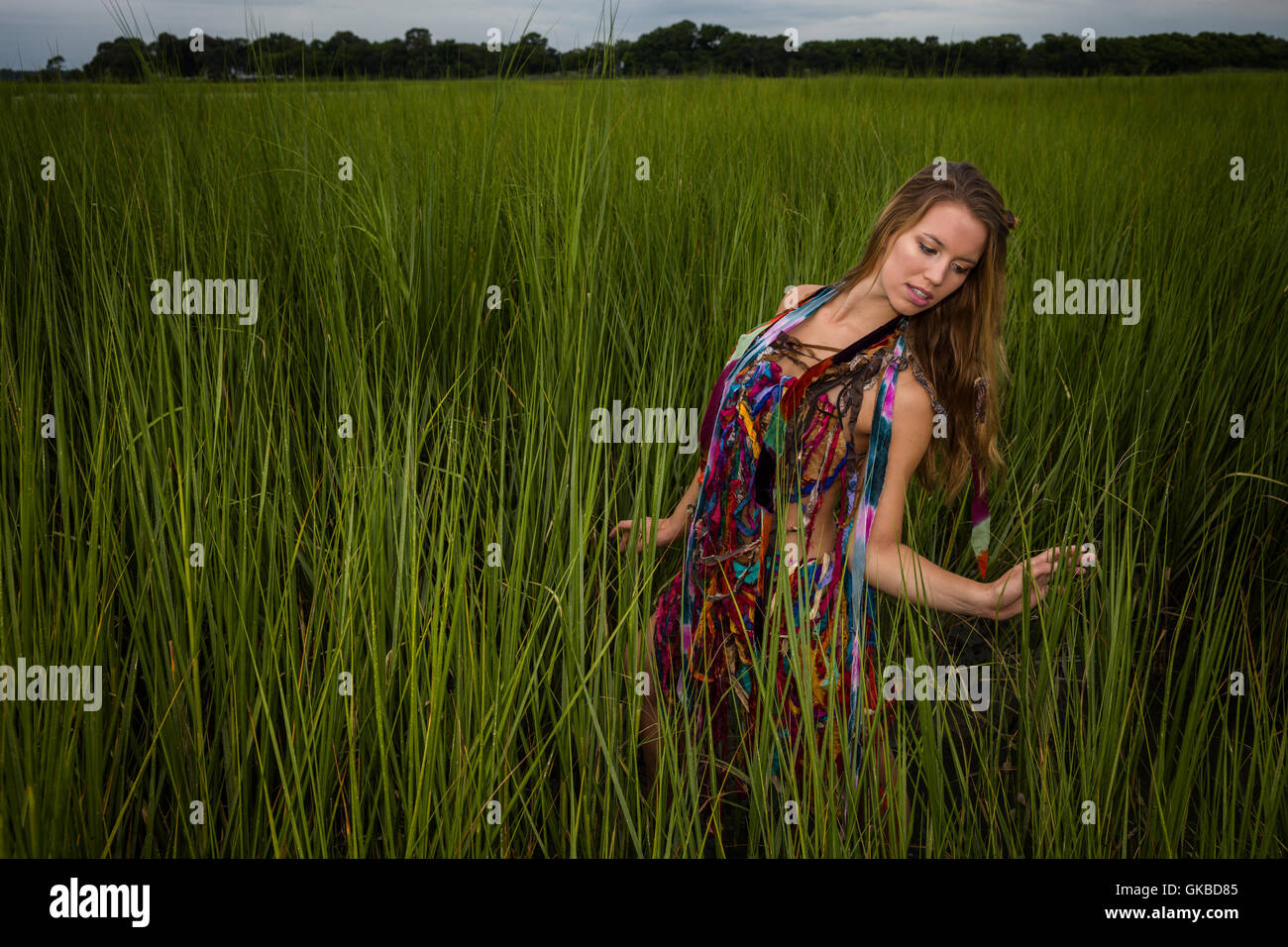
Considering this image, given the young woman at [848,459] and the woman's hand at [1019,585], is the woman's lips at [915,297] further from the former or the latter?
the woman's hand at [1019,585]

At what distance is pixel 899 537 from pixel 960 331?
0.39m

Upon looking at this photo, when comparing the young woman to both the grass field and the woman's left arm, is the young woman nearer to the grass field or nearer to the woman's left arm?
the woman's left arm

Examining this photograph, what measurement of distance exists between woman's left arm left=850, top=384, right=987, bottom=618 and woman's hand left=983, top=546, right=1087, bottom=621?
0.01 m

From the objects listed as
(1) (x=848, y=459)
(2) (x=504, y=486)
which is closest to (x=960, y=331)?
(1) (x=848, y=459)

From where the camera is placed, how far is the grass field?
1.26 metres

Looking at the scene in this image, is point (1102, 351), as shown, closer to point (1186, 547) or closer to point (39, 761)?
point (1186, 547)

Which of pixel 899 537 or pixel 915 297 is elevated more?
pixel 915 297

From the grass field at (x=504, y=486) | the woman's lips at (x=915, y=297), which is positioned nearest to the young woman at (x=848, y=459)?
the woman's lips at (x=915, y=297)

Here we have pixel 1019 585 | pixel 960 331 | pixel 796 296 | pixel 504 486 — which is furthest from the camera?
pixel 504 486

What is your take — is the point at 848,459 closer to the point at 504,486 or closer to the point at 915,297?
the point at 915,297

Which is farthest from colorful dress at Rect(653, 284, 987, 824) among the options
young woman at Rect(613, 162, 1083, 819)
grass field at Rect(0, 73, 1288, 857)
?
grass field at Rect(0, 73, 1288, 857)

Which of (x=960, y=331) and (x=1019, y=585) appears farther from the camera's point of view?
(x=960, y=331)

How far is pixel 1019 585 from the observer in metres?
1.33

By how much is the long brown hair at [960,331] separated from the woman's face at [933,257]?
30 millimetres
